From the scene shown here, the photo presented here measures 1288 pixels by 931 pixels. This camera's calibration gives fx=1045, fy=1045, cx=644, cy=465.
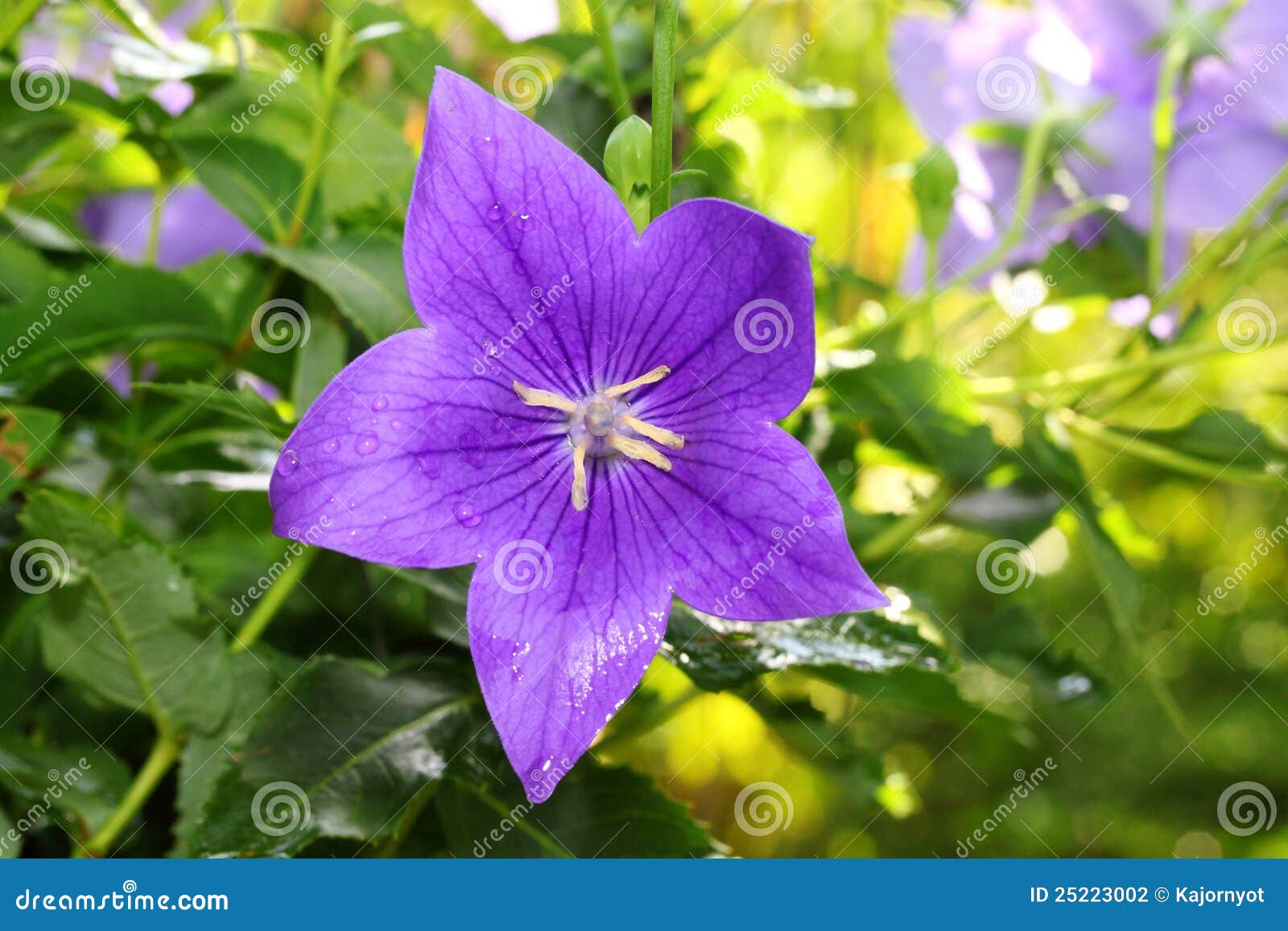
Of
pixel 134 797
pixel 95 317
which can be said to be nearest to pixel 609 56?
pixel 95 317

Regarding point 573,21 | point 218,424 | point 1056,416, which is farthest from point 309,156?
point 1056,416

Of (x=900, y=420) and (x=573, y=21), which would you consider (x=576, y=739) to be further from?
(x=573, y=21)

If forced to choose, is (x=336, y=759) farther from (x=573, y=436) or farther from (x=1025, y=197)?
(x=1025, y=197)

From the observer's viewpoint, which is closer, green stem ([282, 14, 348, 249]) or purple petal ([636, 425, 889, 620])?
purple petal ([636, 425, 889, 620])

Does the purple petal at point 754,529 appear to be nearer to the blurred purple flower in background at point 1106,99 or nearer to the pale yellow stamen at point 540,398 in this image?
the pale yellow stamen at point 540,398

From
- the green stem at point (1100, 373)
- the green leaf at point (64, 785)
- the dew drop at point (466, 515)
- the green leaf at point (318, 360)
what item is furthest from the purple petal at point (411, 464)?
the green stem at point (1100, 373)

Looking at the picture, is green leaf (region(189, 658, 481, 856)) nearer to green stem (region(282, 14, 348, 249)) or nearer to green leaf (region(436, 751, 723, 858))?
green leaf (region(436, 751, 723, 858))

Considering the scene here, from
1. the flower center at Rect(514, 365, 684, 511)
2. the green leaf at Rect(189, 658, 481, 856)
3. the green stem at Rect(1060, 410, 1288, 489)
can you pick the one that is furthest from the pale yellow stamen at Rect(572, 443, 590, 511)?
the green stem at Rect(1060, 410, 1288, 489)
